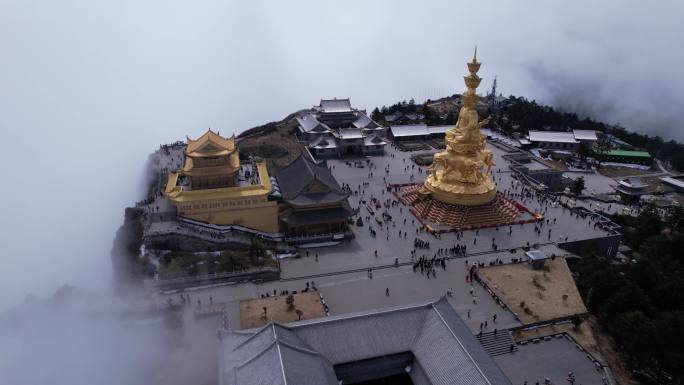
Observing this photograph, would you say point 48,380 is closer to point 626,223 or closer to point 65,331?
point 65,331

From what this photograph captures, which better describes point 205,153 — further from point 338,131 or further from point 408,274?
point 338,131

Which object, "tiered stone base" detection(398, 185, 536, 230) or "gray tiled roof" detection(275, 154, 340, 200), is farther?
"tiered stone base" detection(398, 185, 536, 230)

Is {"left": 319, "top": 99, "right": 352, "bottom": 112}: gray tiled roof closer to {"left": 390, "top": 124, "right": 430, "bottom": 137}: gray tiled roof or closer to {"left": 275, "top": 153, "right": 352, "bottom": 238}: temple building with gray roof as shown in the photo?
{"left": 390, "top": 124, "right": 430, "bottom": 137}: gray tiled roof

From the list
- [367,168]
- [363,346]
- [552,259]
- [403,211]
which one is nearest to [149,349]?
[363,346]

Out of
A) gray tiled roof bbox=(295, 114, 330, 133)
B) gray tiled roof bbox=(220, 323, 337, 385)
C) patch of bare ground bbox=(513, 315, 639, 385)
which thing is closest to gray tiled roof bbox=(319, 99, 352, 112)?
gray tiled roof bbox=(295, 114, 330, 133)

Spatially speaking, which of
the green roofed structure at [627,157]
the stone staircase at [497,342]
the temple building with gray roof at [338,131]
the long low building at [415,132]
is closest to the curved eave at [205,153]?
the stone staircase at [497,342]

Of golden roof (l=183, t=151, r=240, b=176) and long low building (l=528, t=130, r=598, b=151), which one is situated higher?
golden roof (l=183, t=151, r=240, b=176)
